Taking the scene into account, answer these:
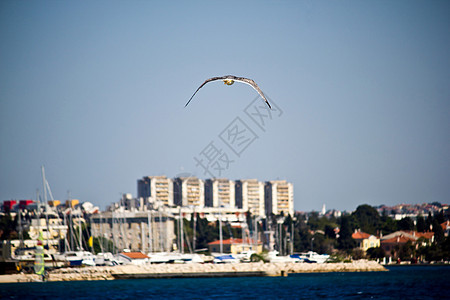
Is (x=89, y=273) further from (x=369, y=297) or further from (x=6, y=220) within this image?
(x=6, y=220)

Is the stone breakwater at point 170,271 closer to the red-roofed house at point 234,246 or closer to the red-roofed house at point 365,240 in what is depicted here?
the red-roofed house at point 234,246

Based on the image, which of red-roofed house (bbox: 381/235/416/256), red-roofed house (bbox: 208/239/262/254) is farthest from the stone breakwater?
red-roofed house (bbox: 381/235/416/256)

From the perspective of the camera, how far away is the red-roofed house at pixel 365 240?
137 metres

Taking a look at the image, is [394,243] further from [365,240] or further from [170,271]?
[170,271]

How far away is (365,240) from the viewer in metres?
138

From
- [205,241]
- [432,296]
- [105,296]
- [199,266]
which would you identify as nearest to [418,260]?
[205,241]

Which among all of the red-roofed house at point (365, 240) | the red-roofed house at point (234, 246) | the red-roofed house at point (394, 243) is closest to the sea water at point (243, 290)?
the red-roofed house at point (234, 246)

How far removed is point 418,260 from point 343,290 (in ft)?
214

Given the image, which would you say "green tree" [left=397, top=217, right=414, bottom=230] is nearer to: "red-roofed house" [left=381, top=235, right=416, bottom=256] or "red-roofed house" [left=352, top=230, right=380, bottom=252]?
"red-roofed house" [left=381, top=235, right=416, bottom=256]

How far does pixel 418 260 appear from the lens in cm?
13325

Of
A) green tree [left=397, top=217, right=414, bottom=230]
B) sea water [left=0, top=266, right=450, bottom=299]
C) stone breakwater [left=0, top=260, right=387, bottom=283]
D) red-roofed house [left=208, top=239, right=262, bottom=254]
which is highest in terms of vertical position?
green tree [left=397, top=217, right=414, bottom=230]

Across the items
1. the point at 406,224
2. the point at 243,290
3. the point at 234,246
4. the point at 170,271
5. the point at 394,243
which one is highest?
the point at 406,224

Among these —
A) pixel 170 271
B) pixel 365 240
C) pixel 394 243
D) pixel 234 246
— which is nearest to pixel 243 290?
pixel 170 271

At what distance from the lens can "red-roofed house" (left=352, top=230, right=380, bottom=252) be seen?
448 ft
